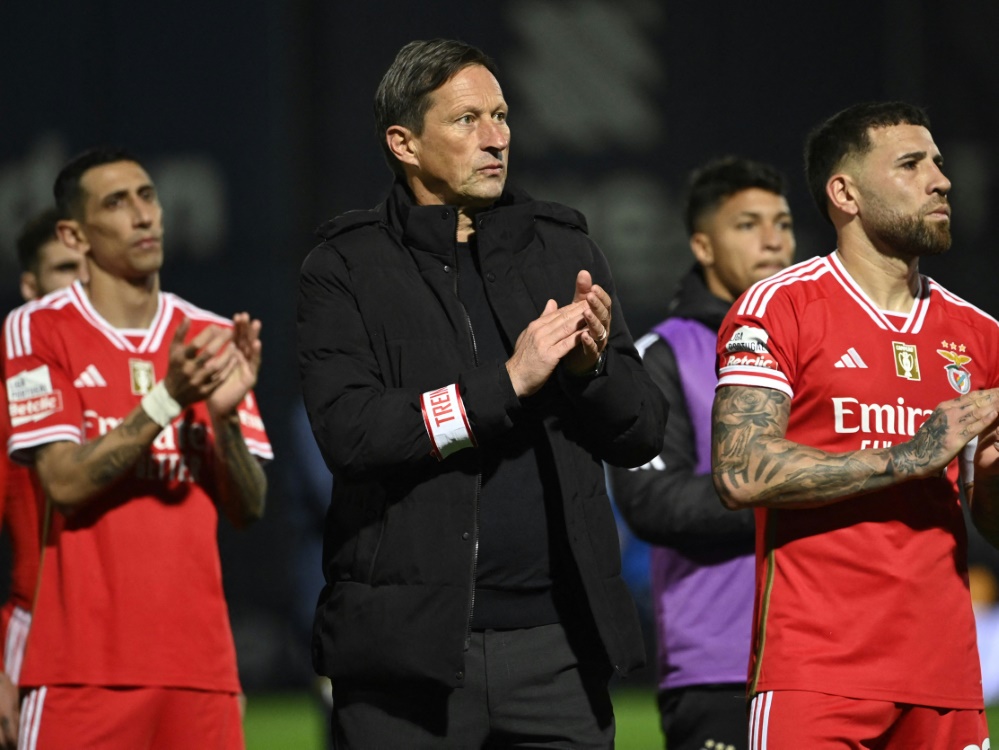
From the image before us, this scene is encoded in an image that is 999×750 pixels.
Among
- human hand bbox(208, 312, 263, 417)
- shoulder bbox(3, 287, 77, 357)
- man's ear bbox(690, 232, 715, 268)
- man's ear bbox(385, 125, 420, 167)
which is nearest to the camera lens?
man's ear bbox(385, 125, 420, 167)

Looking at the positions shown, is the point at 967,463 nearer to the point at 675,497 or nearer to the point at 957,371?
the point at 957,371

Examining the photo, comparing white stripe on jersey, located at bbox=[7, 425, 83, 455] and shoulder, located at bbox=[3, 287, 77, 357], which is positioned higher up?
shoulder, located at bbox=[3, 287, 77, 357]

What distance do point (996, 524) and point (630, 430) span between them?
1.07m

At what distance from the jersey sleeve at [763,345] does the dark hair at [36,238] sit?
10.3 ft

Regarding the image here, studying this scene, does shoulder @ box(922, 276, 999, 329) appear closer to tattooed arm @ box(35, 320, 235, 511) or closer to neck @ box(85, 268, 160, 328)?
→ tattooed arm @ box(35, 320, 235, 511)

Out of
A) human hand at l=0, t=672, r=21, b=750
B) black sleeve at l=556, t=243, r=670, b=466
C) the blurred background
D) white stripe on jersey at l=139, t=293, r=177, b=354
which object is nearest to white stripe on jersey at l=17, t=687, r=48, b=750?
human hand at l=0, t=672, r=21, b=750

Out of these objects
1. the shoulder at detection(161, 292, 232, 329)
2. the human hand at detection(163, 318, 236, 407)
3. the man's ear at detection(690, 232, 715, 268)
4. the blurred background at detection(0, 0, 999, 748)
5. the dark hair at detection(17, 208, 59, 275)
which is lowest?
the human hand at detection(163, 318, 236, 407)

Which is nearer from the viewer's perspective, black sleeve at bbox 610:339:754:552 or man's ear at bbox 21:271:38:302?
black sleeve at bbox 610:339:754:552

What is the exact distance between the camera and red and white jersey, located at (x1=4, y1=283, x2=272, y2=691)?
4414 mm

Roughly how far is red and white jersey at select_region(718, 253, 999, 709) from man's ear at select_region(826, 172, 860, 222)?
220mm

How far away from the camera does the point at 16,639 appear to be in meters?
5.21

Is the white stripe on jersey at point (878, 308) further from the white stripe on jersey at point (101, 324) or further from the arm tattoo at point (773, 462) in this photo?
the white stripe on jersey at point (101, 324)

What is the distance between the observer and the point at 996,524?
405 centimetres

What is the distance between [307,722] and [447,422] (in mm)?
7266
